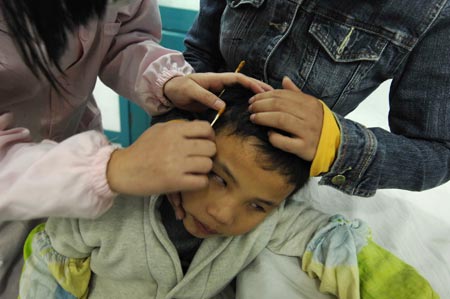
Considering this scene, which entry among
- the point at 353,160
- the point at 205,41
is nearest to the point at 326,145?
the point at 353,160

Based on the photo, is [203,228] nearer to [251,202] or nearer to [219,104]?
[251,202]

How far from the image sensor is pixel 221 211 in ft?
2.23

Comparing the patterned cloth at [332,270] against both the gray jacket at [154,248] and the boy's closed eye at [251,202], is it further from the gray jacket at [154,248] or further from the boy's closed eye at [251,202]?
the boy's closed eye at [251,202]

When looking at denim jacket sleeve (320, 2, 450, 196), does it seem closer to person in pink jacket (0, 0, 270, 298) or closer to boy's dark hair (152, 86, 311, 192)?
boy's dark hair (152, 86, 311, 192)

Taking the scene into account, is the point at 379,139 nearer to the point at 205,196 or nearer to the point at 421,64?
the point at 421,64

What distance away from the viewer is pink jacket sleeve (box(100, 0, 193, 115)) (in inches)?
32.6

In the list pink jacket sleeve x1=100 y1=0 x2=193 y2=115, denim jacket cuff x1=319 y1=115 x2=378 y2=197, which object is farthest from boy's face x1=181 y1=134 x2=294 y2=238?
pink jacket sleeve x1=100 y1=0 x2=193 y2=115

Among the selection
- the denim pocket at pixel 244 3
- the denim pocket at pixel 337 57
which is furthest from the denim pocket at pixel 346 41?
the denim pocket at pixel 244 3

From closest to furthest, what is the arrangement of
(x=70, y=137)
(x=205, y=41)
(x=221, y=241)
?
(x=70, y=137) → (x=221, y=241) → (x=205, y=41)

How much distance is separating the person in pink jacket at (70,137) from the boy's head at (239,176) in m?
0.06

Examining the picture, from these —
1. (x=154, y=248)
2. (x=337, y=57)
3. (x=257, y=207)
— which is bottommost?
(x=154, y=248)

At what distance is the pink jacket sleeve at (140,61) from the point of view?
2.71ft

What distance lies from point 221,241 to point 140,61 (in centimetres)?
41

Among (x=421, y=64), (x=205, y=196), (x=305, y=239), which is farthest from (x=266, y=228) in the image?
(x=421, y=64)
